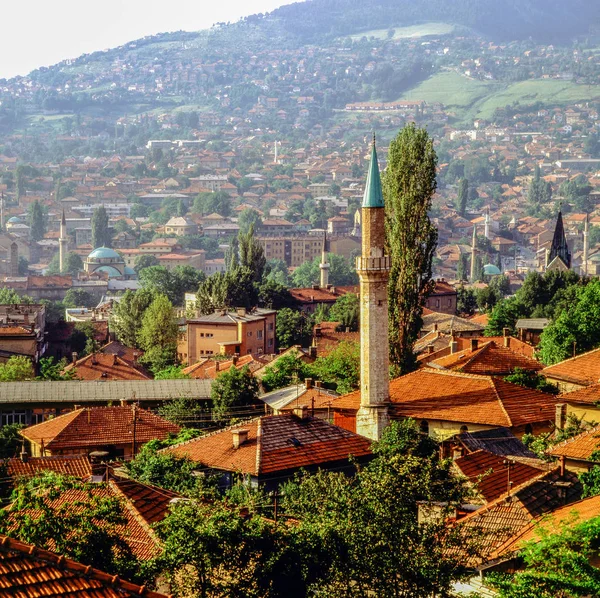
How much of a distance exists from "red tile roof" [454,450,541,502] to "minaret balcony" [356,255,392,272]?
24.0ft

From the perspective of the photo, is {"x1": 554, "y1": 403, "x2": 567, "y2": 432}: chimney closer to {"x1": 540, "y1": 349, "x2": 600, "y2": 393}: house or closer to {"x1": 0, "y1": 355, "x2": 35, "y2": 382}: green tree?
{"x1": 540, "y1": 349, "x2": 600, "y2": 393}: house

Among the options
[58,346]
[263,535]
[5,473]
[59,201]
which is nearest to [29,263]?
[59,201]

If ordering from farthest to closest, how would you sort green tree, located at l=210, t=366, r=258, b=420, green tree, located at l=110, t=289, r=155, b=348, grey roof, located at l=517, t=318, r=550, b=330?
green tree, located at l=110, t=289, r=155, b=348, grey roof, located at l=517, t=318, r=550, b=330, green tree, located at l=210, t=366, r=258, b=420

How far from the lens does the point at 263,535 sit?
1120 cm

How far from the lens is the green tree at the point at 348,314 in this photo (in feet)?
147

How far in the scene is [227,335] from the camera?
4288 centimetres

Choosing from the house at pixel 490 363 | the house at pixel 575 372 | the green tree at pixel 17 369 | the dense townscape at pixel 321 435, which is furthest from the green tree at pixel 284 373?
the green tree at pixel 17 369

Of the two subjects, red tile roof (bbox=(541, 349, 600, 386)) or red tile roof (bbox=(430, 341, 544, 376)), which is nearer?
red tile roof (bbox=(541, 349, 600, 386))

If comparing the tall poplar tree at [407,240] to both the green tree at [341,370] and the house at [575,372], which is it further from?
the house at [575,372]

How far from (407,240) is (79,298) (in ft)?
207

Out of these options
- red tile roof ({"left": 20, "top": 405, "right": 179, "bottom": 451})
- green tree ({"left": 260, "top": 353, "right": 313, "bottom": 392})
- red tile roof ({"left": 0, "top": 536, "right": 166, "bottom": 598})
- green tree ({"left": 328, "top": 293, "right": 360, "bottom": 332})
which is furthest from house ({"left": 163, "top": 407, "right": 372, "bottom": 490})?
green tree ({"left": 328, "top": 293, "right": 360, "bottom": 332})

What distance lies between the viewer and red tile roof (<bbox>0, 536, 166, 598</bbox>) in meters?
7.67

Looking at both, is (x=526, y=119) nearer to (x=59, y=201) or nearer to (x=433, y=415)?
(x=59, y=201)

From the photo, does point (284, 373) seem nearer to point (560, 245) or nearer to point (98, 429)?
point (98, 429)
